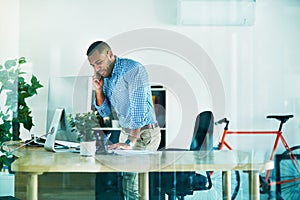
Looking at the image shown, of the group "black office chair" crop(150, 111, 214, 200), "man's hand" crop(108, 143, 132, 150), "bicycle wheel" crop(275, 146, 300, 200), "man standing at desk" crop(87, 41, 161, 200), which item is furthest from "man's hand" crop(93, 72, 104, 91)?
"bicycle wheel" crop(275, 146, 300, 200)

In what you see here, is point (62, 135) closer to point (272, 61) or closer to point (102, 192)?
point (102, 192)

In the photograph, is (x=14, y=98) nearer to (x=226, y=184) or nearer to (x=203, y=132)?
(x=203, y=132)

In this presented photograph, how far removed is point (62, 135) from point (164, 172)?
2.06ft

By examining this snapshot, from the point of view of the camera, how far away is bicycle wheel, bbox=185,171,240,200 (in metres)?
2.96

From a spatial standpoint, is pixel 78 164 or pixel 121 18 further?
pixel 121 18

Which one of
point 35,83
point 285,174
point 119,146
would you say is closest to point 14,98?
point 35,83

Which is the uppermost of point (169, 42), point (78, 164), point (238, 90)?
point (169, 42)

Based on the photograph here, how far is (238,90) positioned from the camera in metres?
3.60

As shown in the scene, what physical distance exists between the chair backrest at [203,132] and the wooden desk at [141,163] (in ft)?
0.23

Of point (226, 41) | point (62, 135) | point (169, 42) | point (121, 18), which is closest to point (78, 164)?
point (62, 135)

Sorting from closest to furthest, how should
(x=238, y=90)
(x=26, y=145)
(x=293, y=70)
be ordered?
(x=26, y=145) < (x=293, y=70) < (x=238, y=90)

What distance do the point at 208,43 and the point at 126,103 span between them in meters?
1.01

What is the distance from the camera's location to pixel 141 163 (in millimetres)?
2871

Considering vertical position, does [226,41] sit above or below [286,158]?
above
